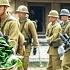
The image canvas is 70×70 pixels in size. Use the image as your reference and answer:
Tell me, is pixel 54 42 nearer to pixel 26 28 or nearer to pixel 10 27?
pixel 26 28

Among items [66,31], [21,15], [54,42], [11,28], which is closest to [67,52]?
[66,31]

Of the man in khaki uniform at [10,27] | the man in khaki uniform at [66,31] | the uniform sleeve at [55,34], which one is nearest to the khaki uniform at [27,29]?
the uniform sleeve at [55,34]

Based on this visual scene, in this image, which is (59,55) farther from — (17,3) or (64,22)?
(17,3)

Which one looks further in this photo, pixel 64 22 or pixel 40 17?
pixel 40 17

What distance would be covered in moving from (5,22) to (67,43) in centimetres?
331

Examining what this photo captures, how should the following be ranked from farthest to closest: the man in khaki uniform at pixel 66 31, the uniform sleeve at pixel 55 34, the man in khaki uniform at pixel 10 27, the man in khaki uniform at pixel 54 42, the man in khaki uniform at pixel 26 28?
the man in khaki uniform at pixel 54 42 → the uniform sleeve at pixel 55 34 → the man in khaki uniform at pixel 26 28 → the man in khaki uniform at pixel 66 31 → the man in khaki uniform at pixel 10 27

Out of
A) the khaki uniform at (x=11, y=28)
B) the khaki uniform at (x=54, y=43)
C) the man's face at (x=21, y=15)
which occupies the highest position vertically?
the khaki uniform at (x=11, y=28)

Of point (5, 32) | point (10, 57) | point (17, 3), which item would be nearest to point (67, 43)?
point (5, 32)

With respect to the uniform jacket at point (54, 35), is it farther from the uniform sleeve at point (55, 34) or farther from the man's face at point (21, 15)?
the man's face at point (21, 15)

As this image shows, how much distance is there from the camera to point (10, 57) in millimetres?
5945

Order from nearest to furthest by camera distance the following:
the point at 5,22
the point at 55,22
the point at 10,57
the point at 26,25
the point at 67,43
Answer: the point at 10,57 < the point at 5,22 < the point at 67,43 < the point at 26,25 < the point at 55,22

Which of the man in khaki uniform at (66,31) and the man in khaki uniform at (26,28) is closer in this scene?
the man in khaki uniform at (66,31)

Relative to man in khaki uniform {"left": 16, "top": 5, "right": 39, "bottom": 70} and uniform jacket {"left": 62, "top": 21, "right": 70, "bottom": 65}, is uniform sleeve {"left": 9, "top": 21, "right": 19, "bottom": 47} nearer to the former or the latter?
uniform jacket {"left": 62, "top": 21, "right": 70, "bottom": 65}

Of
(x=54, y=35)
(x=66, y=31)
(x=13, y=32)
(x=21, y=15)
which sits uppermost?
(x=13, y=32)
